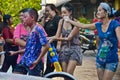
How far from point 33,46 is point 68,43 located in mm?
1364

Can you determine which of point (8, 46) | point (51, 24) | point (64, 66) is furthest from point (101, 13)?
point (8, 46)

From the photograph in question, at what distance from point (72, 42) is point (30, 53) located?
4.61ft

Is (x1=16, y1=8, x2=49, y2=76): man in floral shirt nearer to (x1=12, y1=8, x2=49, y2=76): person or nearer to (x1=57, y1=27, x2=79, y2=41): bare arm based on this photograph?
(x1=12, y1=8, x2=49, y2=76): person

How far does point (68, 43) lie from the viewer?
7.46 meters

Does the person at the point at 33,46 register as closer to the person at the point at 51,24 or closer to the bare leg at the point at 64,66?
the bare leg at the point at 64,66

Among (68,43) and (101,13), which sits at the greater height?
(101,13)

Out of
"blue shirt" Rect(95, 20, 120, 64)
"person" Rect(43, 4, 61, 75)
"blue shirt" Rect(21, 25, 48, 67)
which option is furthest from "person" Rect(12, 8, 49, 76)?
"person" Rect(43, 4, 61, 75)

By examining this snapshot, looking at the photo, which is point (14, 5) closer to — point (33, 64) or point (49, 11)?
point (49, 11)

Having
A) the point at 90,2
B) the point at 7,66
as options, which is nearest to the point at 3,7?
the point at 90,2

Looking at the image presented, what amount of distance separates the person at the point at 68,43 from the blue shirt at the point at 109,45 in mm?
1048

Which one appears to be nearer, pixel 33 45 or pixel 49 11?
pixel 33 45

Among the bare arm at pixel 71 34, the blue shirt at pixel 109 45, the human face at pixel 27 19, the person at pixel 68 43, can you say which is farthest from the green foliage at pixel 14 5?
the blue shirt at pixel 109 45

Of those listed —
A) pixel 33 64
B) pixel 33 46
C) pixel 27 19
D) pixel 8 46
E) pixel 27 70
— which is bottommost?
pixel 8 46

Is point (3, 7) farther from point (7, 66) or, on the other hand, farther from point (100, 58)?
point (100, 58)
